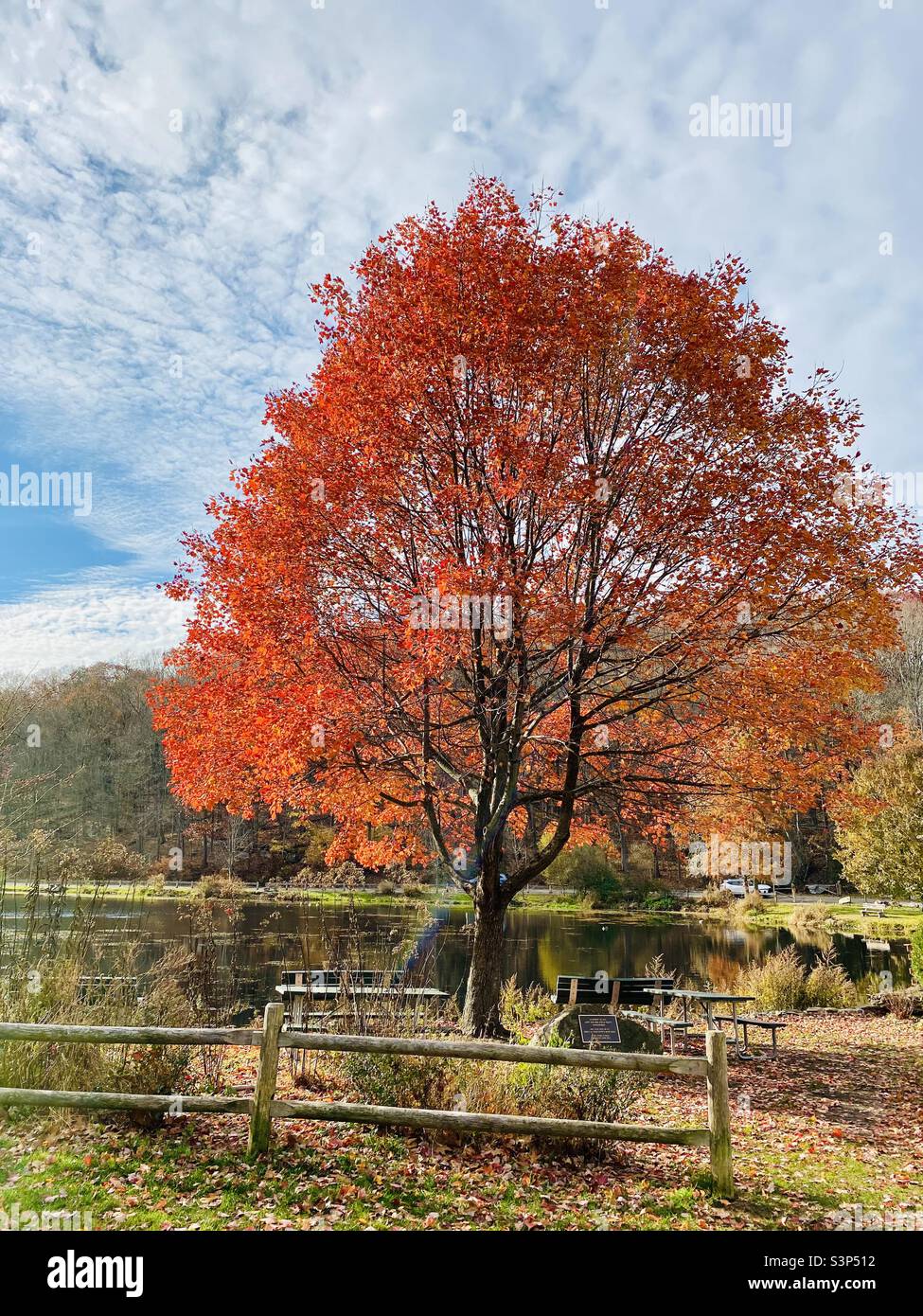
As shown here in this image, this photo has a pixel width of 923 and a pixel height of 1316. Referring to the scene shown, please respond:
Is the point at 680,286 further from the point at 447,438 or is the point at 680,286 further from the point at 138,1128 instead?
the point at 138,1128

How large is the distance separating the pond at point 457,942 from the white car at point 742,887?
6.70 m

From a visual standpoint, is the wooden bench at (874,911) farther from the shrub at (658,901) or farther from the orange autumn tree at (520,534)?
the orange autumn tree at (520,534)

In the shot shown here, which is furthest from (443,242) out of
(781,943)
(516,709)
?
(781,943)

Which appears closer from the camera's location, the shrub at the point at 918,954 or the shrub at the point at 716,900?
the shrub at the point at 918,954

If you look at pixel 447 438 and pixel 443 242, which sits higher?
pixel 443 242

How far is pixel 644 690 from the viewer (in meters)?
11.0

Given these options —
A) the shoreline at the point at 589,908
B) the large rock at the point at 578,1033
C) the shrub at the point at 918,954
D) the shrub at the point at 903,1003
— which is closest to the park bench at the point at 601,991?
the large rock at the point at 578,1033

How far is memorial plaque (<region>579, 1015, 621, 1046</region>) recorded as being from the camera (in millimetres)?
8883

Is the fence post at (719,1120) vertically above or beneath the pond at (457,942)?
above

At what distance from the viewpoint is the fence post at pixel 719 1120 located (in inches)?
240

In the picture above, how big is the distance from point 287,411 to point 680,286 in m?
5.50
